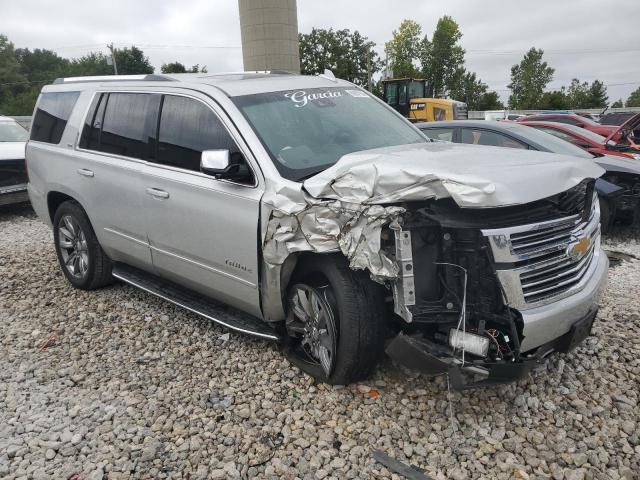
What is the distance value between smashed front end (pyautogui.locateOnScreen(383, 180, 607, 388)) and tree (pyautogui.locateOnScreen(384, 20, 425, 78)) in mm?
59611

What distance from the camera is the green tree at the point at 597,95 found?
60.1 m

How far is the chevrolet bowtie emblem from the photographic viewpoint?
9.46ft

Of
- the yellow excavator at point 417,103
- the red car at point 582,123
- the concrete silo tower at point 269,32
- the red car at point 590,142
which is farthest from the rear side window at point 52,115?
the yellow excavator at point 417,103

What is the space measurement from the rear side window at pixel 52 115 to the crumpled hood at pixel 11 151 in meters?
4.33

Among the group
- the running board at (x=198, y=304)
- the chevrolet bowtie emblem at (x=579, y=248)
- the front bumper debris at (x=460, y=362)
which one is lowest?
the running board at (x=198, y=304)

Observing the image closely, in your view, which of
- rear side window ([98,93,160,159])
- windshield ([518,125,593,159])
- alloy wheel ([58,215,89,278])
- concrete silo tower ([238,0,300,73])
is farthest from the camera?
concrete silo tower ([238,0,300,73])

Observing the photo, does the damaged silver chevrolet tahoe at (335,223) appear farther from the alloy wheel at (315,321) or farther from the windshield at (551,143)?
the windshield at (551,143)

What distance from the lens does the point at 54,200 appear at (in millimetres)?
5449

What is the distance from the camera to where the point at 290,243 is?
311 cm

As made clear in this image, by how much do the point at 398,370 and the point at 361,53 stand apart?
189 feet

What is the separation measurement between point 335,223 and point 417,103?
17793 millimetres

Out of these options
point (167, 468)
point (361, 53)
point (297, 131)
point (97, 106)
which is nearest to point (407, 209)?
point (297, 131)

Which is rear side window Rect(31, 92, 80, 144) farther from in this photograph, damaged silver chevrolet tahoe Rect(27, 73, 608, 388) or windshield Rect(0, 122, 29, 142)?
windshield Rect(0, 122, 29, 142)

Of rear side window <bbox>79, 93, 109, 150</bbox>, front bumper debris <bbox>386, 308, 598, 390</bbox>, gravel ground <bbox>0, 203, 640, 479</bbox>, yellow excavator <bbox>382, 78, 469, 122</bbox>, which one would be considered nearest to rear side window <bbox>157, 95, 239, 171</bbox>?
rear side window <bbox>79, 93, 109, 150</bbox>
